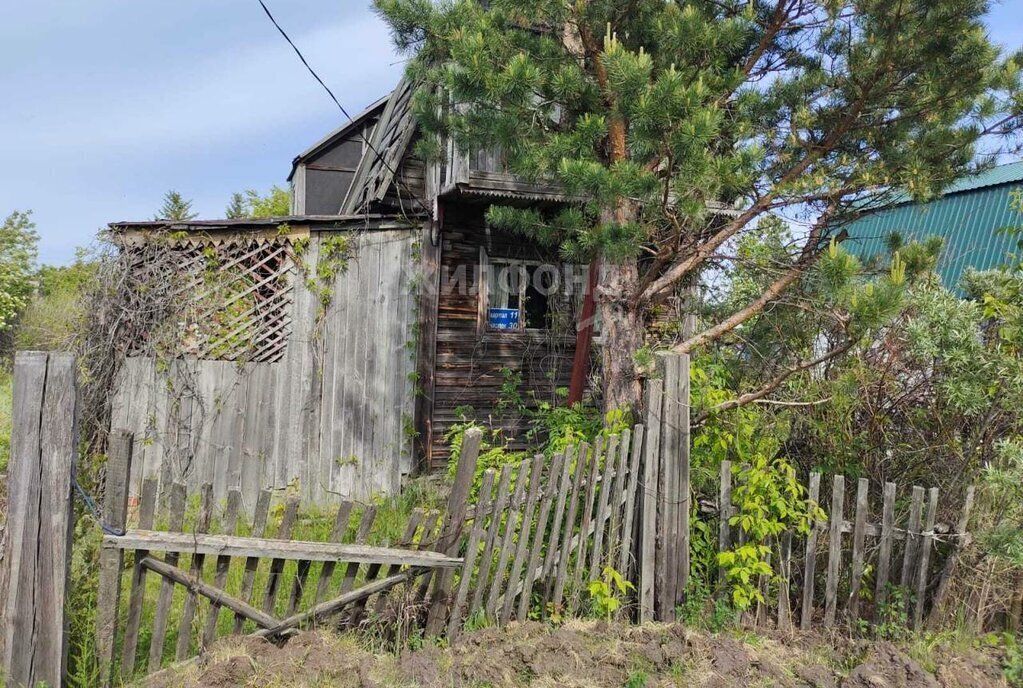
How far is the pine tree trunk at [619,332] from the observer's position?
5453 millimetres

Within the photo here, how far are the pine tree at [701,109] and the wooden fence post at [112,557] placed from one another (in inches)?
124

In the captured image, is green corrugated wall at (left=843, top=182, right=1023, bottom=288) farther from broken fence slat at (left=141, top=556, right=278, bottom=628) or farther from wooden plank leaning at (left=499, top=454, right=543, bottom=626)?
broken fence slat at (left=141, top=556, right=278, bottom=628)

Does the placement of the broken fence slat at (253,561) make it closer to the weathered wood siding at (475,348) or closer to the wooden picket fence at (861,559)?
the wooden picket fence at (861,559)

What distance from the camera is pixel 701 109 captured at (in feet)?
15.3

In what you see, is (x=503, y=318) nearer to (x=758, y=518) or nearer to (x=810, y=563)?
(x=758, y=518)

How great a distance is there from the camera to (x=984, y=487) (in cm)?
474

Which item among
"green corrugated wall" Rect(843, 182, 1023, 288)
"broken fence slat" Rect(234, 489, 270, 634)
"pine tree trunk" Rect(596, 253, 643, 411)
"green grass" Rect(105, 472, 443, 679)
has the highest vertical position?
"green corrugated wall" Rect(843, 182, 1023, 288)

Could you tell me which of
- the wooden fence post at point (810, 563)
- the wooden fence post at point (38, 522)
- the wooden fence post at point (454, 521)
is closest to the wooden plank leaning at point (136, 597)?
the wooden fence post at point (38, 522)

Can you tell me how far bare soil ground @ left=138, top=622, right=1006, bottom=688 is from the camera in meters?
3.50

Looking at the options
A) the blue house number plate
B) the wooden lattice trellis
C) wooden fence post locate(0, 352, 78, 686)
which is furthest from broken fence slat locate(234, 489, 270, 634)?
the blue house number plate

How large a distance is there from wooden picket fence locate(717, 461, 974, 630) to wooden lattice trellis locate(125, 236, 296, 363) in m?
5.34

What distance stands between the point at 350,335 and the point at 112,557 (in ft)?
17.2

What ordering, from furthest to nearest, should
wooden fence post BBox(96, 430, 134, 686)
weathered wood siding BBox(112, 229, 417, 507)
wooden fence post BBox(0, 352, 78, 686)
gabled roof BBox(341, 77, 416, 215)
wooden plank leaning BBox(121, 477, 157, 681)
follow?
gabled roof BBox(341, 77, 416, 215), weathered wood siding BBox(112, 229, 417, 507), wooden plank leaning BBox(121, 477, 157, 681), wooden fence post BBox(96, 430, 134, 686), wooden fence post BBox(0, 352, 78, 686)

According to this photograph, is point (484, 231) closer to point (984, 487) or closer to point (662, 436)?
point (662, 436)
